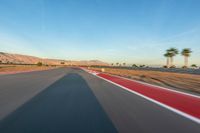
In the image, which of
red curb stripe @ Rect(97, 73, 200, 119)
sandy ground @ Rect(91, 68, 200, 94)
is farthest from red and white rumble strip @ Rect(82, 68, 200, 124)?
sandy ground @ Rect(91, 68, 200, 94)

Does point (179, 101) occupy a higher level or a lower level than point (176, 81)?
higher

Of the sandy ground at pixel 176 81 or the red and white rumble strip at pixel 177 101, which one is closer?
the red and white rumble strip at pixel 177 101

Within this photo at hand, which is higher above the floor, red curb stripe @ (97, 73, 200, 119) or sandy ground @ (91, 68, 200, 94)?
red curb stripe @ (97, 73, 200, 119)

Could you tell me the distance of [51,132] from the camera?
528 cm

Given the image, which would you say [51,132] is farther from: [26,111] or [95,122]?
[26,111]

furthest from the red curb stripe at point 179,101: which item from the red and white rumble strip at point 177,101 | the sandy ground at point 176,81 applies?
the sandy ground at point 176,81

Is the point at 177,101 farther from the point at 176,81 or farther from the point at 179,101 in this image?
the point at 176,81

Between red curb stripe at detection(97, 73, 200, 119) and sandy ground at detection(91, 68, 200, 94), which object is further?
sandy ground at detection(91, 68, 200, 94)

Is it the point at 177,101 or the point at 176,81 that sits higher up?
the point at 177,101

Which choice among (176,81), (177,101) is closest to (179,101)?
(177,101)

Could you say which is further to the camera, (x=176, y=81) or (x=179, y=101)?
(x=176, y=81)

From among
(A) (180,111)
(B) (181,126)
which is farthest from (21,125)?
(A) (180,111)

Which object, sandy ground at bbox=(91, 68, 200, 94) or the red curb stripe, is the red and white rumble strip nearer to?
the red curb stripe

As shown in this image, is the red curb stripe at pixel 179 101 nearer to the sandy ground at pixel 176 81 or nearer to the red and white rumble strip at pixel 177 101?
the red and white rumble strip at pixel 177 101
